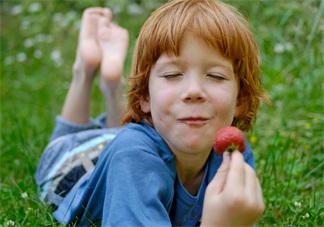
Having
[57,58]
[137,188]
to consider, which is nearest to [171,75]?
[137,188]

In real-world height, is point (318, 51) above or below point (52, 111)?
above

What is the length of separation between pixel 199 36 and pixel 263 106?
168 centimetres

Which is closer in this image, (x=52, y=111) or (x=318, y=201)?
(x=318, y=201)

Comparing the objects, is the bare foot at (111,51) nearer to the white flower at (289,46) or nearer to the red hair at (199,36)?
the red hair at (199,36)

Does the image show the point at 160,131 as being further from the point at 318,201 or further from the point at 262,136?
the point at 262,136

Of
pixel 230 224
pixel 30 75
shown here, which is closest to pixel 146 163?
pixel 230 224

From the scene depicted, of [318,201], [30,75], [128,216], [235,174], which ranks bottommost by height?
[30,75]

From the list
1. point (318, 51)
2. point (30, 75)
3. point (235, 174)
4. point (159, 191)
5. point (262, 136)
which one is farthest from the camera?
point (30, 75)

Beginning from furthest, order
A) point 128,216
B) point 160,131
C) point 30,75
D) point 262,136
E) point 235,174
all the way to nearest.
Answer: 1. point 30,75
2. point 262,136
3. point 160,131
4. point 128,216
5. point 235,174

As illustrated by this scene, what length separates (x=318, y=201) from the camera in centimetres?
222

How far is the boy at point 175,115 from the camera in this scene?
A: 1729mm

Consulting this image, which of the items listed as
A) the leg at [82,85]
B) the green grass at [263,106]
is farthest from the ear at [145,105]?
the leg at [82,85]

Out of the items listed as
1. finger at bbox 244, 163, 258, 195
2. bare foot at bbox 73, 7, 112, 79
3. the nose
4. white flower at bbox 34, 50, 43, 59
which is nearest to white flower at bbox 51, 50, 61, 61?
white flower at bbox 34, 50, 43, 59

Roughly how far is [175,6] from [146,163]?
0.51 meters
